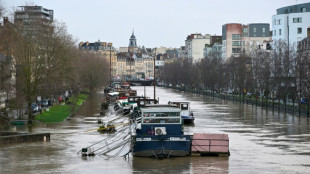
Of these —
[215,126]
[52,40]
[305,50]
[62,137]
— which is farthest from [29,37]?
[305,50]

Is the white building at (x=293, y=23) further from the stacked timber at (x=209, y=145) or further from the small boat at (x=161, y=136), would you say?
the stacked timber at (x=209, y=145)

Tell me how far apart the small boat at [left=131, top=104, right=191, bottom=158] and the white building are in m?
79.3

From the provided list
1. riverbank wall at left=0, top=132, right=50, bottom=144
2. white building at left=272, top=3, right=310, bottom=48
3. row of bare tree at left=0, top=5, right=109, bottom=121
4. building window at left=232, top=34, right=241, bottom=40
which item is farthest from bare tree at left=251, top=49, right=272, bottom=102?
building window at left=232, top=34, right=241, bottom=40

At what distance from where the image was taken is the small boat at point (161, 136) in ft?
125

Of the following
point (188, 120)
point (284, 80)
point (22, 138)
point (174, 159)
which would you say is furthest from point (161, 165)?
point (284, 80)

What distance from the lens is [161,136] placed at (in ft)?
125

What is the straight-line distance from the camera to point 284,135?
5375cm

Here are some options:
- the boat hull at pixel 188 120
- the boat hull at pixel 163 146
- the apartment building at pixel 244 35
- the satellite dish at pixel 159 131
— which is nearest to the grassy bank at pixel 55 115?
the boat hull at pixel 188 120

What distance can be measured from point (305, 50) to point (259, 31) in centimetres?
10852

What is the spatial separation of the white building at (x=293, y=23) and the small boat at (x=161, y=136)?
79.3m

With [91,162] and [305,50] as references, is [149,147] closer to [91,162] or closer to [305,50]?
[91,162]

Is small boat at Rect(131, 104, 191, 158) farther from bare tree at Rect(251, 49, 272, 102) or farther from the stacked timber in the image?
bare tree at Rect(251, 49, 272, 102)

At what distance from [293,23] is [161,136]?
87.4m

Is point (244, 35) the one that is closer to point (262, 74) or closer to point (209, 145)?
point (262, 74)
